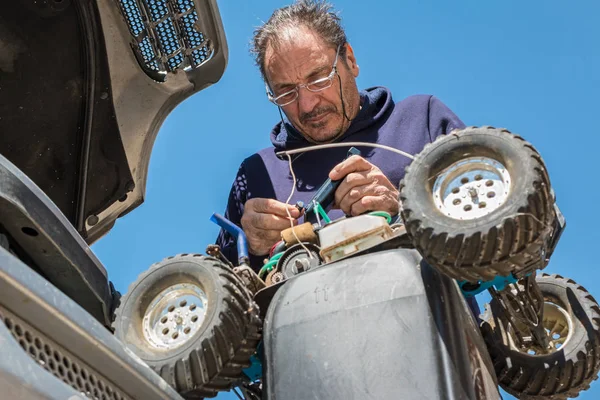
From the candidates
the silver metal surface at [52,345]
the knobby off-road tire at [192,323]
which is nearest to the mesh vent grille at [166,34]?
the knobby off-road tire at [192,323]

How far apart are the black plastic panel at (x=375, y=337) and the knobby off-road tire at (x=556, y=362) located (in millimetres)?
290

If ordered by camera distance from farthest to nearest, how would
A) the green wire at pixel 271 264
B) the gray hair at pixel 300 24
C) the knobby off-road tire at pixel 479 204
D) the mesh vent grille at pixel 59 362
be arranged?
the gray hair at pixel 300 24, the green wire at pixel 271 264, the knobby off-road tire at pixel 479 204, the mesh vent grille at pixel 59 362

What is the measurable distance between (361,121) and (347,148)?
0.16 metres

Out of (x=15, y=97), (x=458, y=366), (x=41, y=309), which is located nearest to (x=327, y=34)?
(x=15, y=97)

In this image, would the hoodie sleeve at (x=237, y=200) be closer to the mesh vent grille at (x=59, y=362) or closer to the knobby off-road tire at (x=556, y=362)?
the knobby off-road tire at (x=556, y=362)

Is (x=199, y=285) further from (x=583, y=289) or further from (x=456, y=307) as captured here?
(x=583, y=289)

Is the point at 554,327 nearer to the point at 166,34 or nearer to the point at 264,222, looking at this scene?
the point at 264,222

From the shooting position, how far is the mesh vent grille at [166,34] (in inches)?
122

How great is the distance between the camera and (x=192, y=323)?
2.02m

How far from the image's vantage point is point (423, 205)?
6.20 ft

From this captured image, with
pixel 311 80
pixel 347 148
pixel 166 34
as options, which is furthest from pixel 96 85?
pixel 347 148

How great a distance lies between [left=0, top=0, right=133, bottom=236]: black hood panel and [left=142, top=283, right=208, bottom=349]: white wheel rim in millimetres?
1086

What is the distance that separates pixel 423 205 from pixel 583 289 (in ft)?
2.58

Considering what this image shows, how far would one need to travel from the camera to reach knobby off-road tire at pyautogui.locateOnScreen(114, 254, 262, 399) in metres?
1.95
